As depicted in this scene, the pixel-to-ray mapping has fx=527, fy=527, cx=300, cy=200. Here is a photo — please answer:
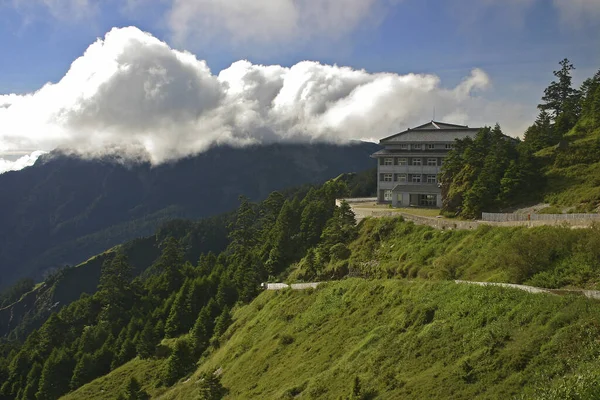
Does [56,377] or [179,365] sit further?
[56,377]

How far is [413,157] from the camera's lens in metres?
83.8

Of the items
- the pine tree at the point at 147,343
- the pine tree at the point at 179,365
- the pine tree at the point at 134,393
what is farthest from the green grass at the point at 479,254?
the pine tree at the point at 147,343

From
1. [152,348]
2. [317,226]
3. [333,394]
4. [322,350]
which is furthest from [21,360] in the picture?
[333,394]

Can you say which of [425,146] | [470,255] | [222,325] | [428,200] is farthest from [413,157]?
[470,255]

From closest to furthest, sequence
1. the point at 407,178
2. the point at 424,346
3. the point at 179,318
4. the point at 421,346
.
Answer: the point at 424,346 → the point at 421,346 → the point at 407,178 → the point at 179,318

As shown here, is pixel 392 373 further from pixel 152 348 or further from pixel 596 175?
pixel 152 348

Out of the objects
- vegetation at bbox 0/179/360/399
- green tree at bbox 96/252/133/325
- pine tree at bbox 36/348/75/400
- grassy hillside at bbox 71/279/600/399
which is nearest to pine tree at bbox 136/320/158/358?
vegetation at bbox 0/179/360/399

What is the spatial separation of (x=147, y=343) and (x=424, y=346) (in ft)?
192

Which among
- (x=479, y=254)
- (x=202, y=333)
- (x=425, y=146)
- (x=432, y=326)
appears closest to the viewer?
(x=432, y=326)

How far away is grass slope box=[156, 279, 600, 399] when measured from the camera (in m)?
23.2

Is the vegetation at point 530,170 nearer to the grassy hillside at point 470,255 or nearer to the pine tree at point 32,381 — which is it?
the grassy hillside at point 470,255

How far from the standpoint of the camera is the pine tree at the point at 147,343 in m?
77.8

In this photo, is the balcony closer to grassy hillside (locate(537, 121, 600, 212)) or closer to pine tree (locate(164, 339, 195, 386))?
grassy hillside (locate(537, 121, 600, 212))

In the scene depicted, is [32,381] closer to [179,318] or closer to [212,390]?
[179,318]
